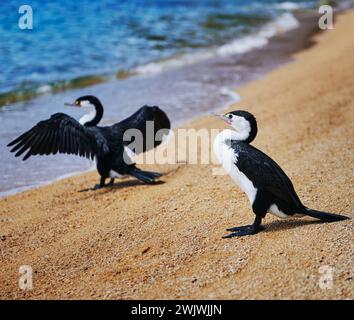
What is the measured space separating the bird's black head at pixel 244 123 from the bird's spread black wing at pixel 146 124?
2.62 meters

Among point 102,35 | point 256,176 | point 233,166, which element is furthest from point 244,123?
point 102,35

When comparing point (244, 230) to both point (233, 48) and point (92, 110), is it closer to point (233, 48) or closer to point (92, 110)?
point (92, 110)

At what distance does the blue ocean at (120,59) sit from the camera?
398 inches

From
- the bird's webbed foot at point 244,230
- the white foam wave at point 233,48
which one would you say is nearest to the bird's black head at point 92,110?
the bird's webbed foot at point 244,230

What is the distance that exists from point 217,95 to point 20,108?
420cm

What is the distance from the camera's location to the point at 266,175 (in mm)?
4578

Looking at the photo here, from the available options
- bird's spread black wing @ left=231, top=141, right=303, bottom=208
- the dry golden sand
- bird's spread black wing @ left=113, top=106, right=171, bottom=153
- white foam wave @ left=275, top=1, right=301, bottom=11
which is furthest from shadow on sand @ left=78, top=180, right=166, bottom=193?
white foam wave @ left=275, top=1, right=301, bottom=11

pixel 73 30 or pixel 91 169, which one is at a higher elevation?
pixel 73 30

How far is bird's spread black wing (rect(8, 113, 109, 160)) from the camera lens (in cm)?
623

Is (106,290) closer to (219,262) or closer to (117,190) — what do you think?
(219,262)

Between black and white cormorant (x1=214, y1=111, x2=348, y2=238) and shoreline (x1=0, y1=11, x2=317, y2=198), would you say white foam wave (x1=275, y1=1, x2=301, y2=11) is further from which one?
black and white cormorant (x1=214, y1=111, x2=348, y2=238)

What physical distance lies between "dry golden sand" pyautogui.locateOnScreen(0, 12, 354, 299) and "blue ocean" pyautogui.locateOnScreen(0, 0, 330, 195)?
1.49 meters

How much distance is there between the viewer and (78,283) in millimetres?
4344
